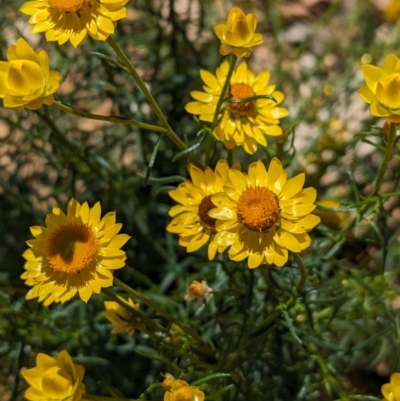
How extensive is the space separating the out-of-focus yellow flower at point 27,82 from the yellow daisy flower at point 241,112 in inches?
11.8

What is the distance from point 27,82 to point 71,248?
0.30 metres

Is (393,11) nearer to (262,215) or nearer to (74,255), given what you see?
(262,215)

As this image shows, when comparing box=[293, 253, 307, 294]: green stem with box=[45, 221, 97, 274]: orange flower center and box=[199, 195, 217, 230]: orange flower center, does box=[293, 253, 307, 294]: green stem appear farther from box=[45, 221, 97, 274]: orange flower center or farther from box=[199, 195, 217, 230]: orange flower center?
box=[45, 221, 97, 274]: orange flower center

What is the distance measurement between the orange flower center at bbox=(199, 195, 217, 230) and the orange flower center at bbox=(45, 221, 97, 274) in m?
0.20

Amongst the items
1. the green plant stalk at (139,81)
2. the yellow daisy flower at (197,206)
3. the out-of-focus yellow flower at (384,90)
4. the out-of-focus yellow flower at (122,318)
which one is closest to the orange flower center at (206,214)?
the yellow daisy flower at (197,206)

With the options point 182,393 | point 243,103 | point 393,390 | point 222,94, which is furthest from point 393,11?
point 182,393

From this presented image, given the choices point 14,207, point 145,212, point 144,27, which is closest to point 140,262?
point 145,212

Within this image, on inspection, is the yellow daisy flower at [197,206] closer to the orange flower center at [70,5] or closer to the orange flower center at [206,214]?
the orange flower center at [206,214]

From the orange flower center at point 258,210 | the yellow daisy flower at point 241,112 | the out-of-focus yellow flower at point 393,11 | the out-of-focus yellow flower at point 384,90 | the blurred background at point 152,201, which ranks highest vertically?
the out-of-focus yellow flower at point 384,90

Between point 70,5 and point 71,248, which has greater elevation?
point 70,5

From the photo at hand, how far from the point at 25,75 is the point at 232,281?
0.63 metres

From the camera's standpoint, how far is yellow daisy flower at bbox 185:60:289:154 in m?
1.20

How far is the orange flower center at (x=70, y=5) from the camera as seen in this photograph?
1.08 m

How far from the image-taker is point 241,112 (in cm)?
122
